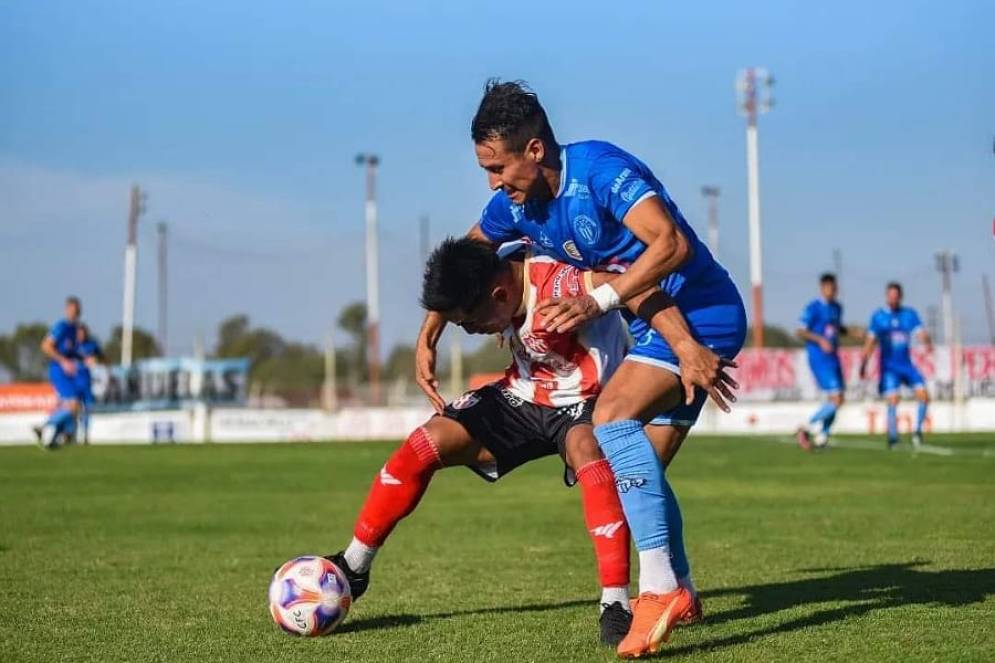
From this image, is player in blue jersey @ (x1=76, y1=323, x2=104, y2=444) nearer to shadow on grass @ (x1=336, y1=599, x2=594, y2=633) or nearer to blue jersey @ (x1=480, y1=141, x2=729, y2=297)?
shadow on grass @ (x1=336, y1=599, x2=594, y2=633)

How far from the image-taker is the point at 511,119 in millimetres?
5816

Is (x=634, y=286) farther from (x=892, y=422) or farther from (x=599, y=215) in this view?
(x=892, y=422)

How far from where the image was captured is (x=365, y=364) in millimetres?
94500

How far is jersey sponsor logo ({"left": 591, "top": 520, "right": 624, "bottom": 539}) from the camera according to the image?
5977 mm

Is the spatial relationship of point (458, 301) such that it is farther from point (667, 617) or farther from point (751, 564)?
point (751, 564)

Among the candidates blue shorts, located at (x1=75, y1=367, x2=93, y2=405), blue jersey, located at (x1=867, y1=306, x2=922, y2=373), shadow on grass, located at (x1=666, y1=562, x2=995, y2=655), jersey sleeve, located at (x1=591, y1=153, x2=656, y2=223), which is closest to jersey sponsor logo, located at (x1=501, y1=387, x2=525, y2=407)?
jersey sleeve, located at (x1=591, y1=153, x2=656, y2=223)

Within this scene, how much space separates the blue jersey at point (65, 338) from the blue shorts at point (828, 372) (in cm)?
1378

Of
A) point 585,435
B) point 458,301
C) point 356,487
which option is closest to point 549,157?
point 458,301

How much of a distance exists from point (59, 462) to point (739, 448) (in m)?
11.1

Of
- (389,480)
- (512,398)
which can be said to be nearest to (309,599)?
(389,480)

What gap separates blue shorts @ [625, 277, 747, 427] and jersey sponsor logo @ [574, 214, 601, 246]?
0.42m

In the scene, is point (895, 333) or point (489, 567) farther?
point (895, 333)

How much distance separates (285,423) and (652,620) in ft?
108

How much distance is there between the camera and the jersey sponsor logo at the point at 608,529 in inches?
235
